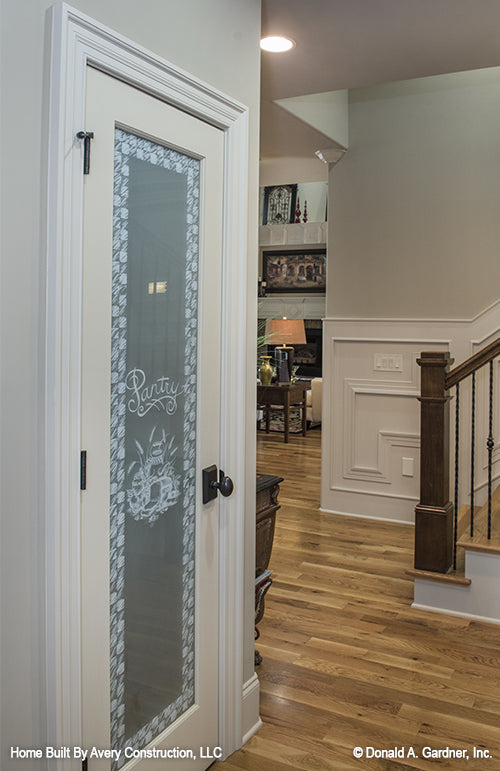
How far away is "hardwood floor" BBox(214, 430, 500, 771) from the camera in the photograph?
2.24 meters

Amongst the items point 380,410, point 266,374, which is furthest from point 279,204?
point 380,410

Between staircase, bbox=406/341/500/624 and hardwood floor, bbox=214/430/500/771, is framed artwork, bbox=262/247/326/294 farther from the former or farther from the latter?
staircase, bbox=406/341/500/624

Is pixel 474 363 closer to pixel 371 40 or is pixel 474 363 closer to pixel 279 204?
pixel 371 40

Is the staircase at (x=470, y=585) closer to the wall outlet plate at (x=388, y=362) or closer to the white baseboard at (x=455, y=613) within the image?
the white baseboard at (x=455, y=613)

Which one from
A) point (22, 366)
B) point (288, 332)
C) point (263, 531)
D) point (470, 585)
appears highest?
point (288, 332)

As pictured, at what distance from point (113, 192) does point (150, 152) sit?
0.73 feet

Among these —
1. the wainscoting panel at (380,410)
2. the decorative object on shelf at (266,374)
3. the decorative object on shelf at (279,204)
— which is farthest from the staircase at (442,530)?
the decorative object on shelf at (279,204)

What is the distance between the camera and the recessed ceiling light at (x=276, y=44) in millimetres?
2758

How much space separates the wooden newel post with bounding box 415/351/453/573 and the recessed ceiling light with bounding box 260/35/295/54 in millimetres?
1609

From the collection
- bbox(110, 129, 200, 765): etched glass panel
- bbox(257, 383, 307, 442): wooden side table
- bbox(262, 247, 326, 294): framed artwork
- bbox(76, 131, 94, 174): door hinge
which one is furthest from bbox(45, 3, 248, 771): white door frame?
bbox(262, 247, 326, 294): framed artwork

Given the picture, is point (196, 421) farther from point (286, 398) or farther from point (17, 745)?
point (286, 398)

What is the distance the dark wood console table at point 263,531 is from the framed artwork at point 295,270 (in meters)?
10.7

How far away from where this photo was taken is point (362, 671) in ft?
Answer: 9.04

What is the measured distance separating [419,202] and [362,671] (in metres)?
3.25
